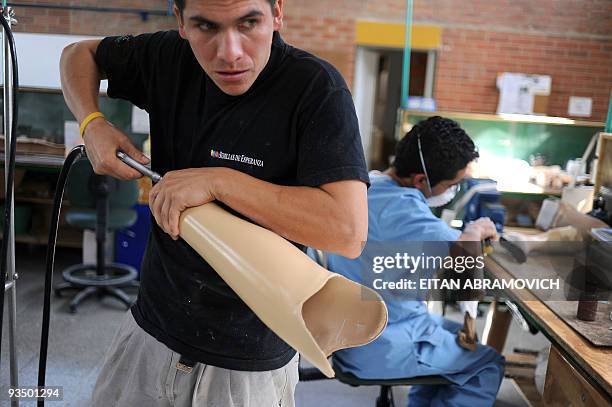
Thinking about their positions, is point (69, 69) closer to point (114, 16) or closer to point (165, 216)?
point (165, 216)

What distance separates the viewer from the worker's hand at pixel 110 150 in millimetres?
1087

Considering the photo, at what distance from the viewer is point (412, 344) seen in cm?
200

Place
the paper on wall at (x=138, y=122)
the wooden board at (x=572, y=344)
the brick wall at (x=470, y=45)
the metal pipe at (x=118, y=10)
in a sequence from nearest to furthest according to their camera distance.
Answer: the wooden board at (x=572, y=344) → the metal pipe at (x=118, y=10) → the paper on wall at (x=138, y=122) → the brick wall at (x=470, y=45)

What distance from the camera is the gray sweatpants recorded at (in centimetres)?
112

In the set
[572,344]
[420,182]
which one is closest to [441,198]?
[420,182]

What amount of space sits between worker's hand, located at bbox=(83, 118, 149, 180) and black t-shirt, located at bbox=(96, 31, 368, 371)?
0.09 meters

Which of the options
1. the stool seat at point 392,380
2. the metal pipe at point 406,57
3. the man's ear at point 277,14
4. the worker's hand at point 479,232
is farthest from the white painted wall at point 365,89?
the man's ear at point 277,14

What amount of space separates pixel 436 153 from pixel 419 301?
0.53 m

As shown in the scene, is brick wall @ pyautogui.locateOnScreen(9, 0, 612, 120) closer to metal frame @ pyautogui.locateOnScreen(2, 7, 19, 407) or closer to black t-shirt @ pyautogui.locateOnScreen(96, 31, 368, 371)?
metal frame @ pyautogui.locateOnScreen(2, 7, 19, 407)

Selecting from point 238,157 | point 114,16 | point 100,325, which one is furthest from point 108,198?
point 238,157

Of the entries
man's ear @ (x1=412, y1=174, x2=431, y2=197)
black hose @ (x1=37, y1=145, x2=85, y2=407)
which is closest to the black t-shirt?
black hose @ (x1=37, y1=145, x2=85, y2=407)

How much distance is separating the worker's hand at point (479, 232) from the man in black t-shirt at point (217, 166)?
112 centimetres

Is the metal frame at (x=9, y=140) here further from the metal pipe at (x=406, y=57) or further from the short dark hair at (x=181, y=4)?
the metal pipe at (x=406, y=57)

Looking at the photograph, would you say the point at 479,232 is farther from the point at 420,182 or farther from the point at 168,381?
the point at 168,381
